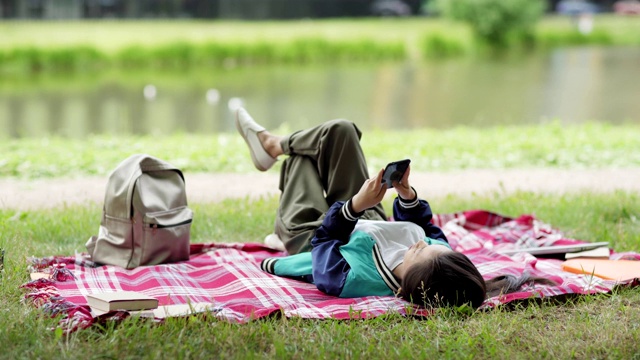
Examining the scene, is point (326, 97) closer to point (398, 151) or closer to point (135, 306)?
point (398, 151)

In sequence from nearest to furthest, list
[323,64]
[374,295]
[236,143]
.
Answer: [374,295] → [236,143] → [323,64]

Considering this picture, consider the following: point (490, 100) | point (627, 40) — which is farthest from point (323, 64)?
point (627, 40)

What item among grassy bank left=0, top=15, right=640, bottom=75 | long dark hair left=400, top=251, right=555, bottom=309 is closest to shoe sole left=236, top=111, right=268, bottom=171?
long dark hair left=400, top=251, right=555, bottom=309

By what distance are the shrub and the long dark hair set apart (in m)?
20.3

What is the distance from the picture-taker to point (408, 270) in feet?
10.8

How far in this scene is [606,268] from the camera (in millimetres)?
3869

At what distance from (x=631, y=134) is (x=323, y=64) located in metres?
11.6

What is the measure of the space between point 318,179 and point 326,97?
10825 mm

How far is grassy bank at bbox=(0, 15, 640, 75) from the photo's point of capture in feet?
62.3

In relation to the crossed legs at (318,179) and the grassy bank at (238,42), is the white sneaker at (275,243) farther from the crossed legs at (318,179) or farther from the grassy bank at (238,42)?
the grassy bank at (238,42)

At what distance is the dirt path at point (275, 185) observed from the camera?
579cm

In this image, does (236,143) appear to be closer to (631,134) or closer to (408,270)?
(631,134)

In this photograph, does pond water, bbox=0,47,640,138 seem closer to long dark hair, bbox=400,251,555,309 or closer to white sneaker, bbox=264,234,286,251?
white sneaker, bbox=264,234,286,251

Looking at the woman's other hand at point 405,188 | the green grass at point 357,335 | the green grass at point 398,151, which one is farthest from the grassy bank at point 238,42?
the green grass at point 357,335
